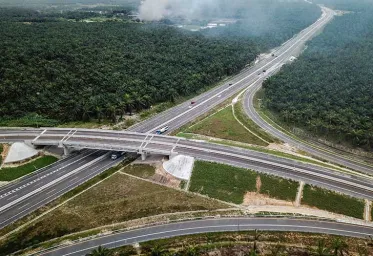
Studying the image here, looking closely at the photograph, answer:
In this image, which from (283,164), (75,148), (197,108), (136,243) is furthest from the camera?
(197,108)

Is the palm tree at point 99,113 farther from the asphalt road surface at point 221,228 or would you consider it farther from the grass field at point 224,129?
the asphalt road surface at point 221,228

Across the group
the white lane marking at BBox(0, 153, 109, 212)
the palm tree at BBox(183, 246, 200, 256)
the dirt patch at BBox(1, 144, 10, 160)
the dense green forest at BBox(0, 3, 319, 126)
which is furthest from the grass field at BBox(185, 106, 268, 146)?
the dirt patch at BBox(1, 144, 10, 160)

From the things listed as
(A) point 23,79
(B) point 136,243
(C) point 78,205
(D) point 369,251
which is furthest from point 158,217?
(A) point 23,79

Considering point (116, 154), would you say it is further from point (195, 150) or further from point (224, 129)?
point (224, 129)

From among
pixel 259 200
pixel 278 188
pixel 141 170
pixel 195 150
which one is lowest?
pixel 259 200

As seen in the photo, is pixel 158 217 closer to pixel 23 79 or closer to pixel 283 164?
pixel 283 164

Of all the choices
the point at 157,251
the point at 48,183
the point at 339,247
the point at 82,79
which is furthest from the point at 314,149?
the point at 82,79

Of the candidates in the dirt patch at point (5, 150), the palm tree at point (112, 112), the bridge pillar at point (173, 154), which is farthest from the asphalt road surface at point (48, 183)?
the palm tree at point (112, 112)

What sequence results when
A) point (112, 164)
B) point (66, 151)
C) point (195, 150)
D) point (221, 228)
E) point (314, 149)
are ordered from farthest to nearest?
1. point (314, 149)
2. point (66, 151)
3. point (195, 150)
4. point (112, 164)
5. point (221, 228)
